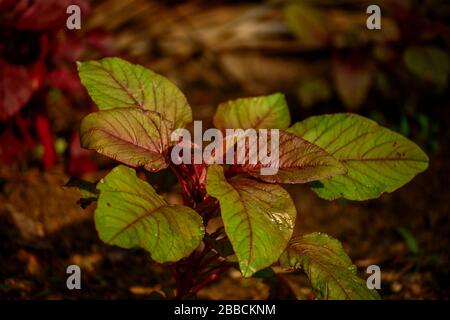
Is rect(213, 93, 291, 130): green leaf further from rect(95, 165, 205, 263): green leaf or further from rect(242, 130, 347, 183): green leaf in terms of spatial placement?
rect(95, 165, 205, 263): green leaf

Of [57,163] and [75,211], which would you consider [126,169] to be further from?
[57,163]

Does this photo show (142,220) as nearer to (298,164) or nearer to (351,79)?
(298,164)

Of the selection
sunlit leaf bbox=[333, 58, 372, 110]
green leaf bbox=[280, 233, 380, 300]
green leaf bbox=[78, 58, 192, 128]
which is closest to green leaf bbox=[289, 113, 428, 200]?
green leaf bbox=[280, 233, 380, 300]

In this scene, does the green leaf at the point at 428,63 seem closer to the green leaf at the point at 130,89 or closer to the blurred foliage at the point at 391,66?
the blurred foliage at the point at 391,66

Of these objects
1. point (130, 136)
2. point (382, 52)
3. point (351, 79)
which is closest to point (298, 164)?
point (130, 136)

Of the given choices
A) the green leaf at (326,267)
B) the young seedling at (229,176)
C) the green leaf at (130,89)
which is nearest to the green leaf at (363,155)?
the young seedling at (229,176)

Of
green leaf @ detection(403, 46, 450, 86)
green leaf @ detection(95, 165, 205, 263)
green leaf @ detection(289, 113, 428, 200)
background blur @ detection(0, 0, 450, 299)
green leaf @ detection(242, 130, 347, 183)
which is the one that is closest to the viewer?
green leaf @ detection(95, 165, 205, 263)
